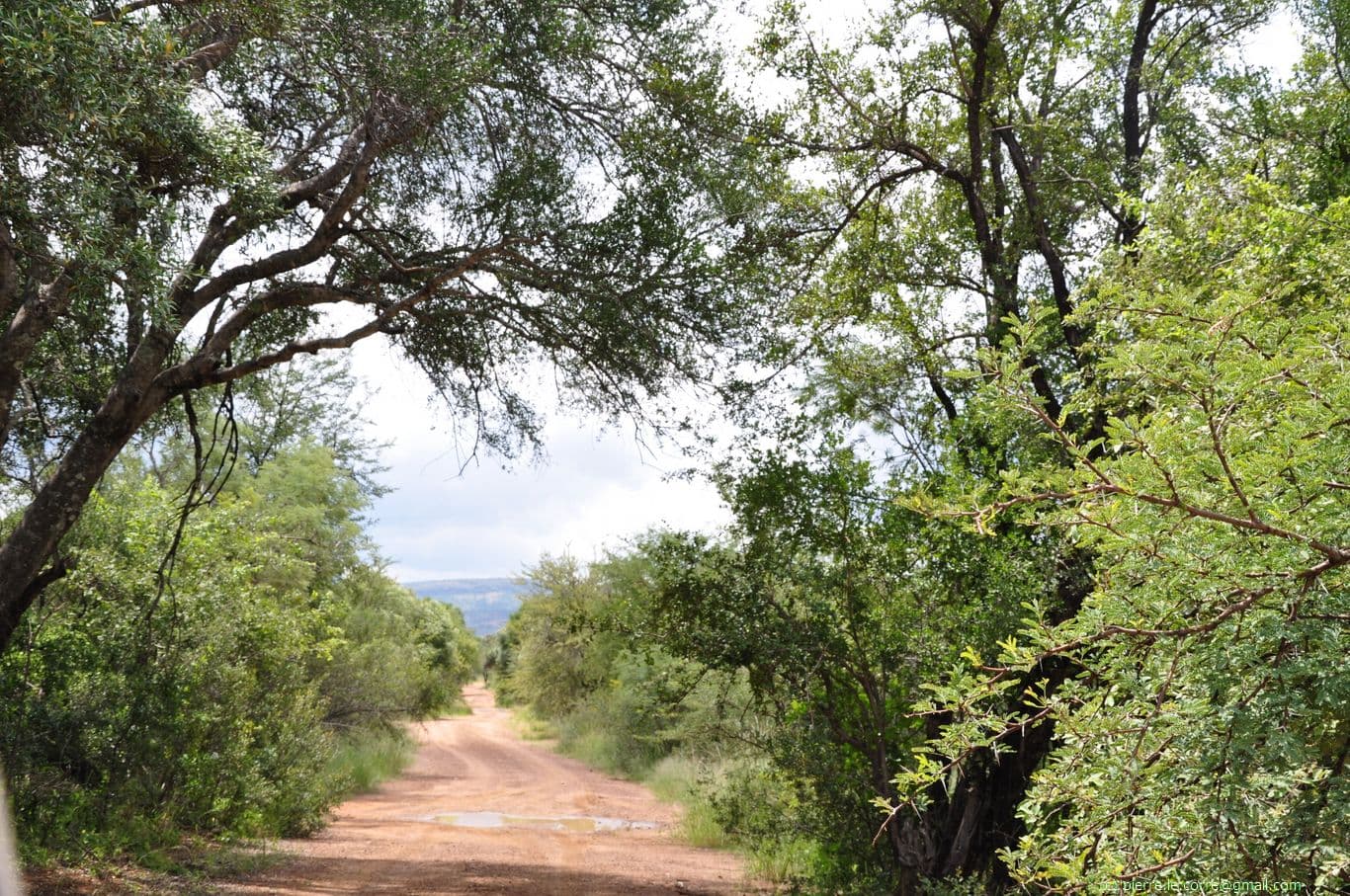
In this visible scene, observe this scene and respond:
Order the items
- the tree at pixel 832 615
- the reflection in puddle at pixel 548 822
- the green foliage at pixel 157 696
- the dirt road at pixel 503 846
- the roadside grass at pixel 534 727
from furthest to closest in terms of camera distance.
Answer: the roadside grass at pixel 534 727 → the reflection in puddle at pixel 548 822 → the dirt road at pixel 503 846 → the green foliage at pixel 157 696 → the tree at pixel 832 615

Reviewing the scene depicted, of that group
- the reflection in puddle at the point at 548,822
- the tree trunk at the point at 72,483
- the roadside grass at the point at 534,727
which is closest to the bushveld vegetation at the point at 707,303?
the tree trunk at the point at 72,483

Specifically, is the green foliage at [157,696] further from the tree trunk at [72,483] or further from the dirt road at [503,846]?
the tree trunk at [72,483]

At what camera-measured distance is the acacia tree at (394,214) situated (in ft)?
21.4

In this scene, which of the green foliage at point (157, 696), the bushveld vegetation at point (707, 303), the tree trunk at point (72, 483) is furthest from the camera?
the green foliage at point (157, 696)

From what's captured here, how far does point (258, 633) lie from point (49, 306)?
7.94m

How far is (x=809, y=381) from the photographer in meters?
11.2

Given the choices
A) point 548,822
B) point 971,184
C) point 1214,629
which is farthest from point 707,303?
point 548,822

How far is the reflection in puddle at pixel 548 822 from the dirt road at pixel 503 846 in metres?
0.02

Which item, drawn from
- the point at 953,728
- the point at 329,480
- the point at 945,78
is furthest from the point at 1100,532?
the point at 329,480

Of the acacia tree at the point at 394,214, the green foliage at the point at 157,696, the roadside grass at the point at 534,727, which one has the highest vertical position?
the acacia tree at the point at 394,214

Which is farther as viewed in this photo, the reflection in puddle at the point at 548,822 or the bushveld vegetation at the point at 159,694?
the reflection in puddle at the point at 548,822

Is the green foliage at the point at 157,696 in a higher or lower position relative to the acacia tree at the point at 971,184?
lower

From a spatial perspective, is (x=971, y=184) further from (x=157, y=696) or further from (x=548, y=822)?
(x=548, y=822)

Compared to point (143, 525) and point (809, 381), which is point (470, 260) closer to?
point (809, 381)
